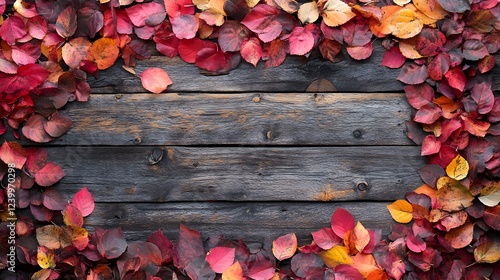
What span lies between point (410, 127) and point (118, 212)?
0.95 meters

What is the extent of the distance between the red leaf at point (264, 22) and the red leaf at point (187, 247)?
2.08 feet

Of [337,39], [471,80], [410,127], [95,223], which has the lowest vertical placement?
[95,223]

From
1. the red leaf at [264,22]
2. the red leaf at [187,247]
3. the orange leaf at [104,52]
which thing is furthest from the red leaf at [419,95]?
the orange leaf at [104,52]

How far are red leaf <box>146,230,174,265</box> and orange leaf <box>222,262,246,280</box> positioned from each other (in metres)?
0.19

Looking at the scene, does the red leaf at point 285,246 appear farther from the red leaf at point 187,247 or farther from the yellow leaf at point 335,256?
the red leaf at point 187,247

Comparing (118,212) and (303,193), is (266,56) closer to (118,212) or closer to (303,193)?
(303,193)

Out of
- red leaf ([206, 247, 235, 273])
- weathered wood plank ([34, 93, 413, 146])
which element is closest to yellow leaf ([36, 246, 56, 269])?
weathered wood plank ([34, 93, 413, 146])

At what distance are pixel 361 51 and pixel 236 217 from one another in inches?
25.5

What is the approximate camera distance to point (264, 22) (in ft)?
5.55

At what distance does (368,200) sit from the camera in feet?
5.78

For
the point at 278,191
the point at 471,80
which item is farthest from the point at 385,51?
the point at 278,191

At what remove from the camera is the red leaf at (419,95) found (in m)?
1.71

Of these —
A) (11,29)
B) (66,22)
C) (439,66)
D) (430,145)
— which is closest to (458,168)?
(430,145)

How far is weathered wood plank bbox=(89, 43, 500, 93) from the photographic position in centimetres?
173
